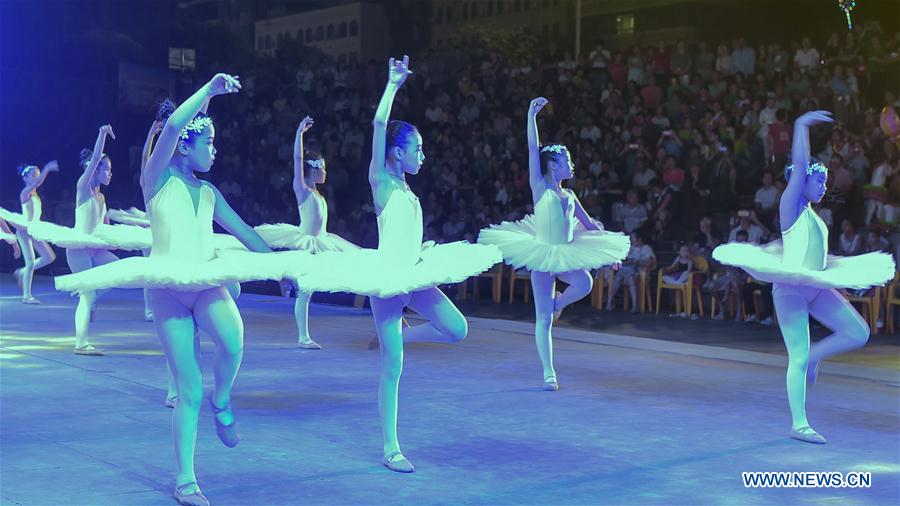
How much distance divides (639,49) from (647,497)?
641 inches

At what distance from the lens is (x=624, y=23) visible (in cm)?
4903

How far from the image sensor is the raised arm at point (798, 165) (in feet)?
22.6

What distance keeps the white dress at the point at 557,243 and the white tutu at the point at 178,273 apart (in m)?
3.87

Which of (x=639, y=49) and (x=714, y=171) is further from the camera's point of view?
(x=639, y=49)

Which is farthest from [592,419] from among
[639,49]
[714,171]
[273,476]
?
[639,49]

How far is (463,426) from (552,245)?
2.44 m

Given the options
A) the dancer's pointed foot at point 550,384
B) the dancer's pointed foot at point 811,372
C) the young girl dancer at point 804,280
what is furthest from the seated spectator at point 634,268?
the young girl dancer at point 804,280

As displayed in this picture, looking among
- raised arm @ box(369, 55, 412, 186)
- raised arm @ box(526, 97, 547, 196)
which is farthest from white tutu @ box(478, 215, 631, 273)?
raised arm @ box(369, 55, 412, 186)

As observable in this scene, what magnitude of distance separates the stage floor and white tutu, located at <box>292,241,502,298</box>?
107 cm

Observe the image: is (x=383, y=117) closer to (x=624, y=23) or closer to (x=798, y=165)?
(x=798, y=165)

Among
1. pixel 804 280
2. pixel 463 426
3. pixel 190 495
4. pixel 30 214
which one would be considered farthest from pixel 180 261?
pixel 30 214

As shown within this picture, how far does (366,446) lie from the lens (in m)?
6.68

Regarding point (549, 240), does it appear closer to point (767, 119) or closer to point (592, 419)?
point (592, 419)

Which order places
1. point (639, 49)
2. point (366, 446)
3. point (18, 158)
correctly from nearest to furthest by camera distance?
point (366, 446)
point (639, 49)
point (18, 158)
